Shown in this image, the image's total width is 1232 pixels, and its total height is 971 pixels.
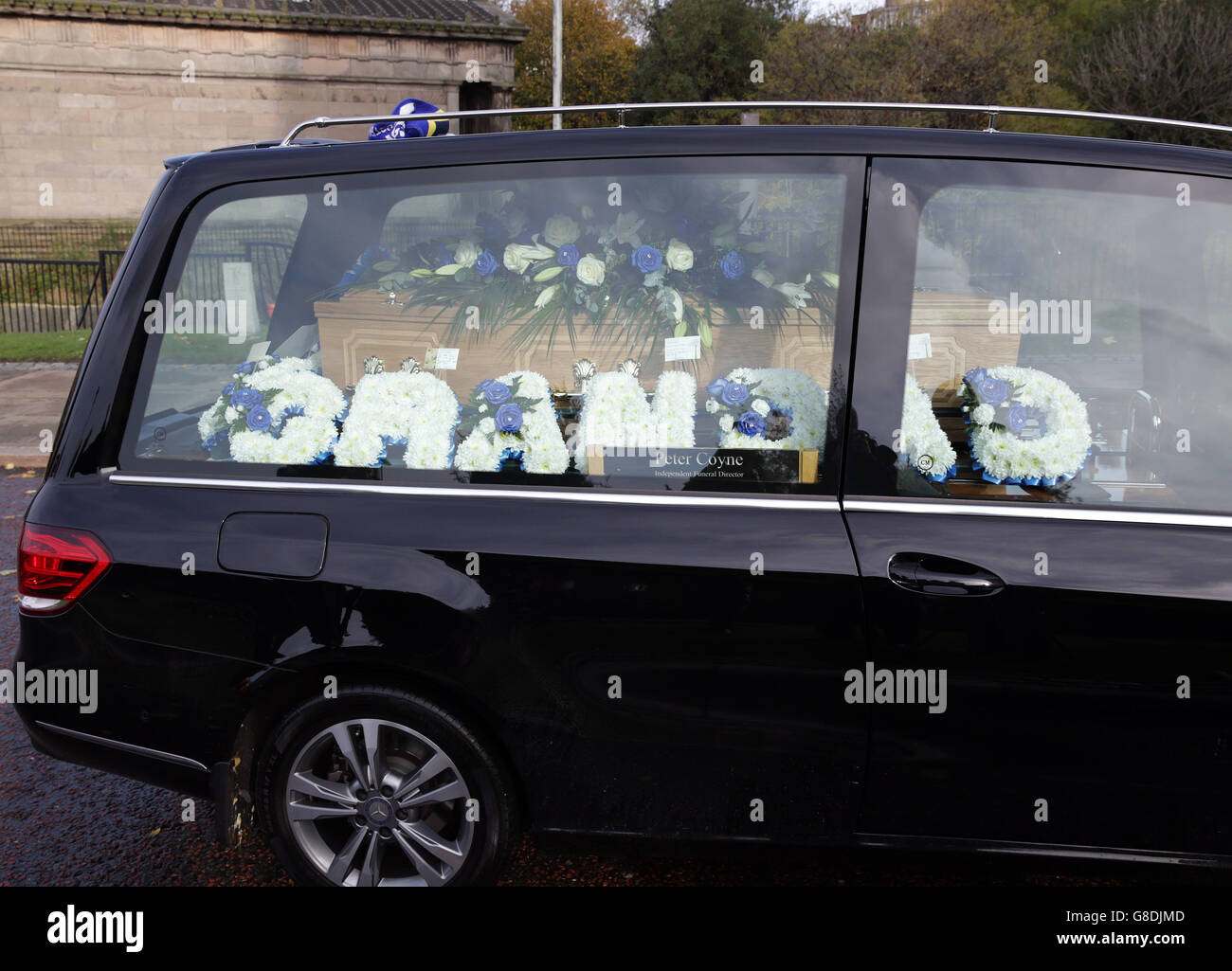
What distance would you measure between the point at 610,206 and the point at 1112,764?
1.74 m

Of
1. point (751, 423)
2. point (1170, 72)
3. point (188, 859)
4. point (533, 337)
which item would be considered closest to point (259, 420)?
point (533, 337)

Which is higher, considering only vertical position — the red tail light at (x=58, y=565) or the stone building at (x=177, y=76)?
the stone building at (x=177, y=76)

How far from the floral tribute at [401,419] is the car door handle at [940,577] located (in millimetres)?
1124

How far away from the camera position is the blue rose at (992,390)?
8.23 ft

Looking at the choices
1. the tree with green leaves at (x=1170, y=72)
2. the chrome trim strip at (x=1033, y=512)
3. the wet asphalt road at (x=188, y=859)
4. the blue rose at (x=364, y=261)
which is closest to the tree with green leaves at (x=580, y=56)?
the tree with green leaves at (x=1170, y=72)

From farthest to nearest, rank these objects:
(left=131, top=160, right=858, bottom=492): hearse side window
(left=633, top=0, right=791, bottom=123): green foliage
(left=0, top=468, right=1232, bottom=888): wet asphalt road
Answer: (left=633, top=0, right=791, bottom=123): green foliage
(left=0, top=468, right=1232, bottom=888): wet asphalt road
(left=131, top=160, right=858, bottom=492): hearse side window

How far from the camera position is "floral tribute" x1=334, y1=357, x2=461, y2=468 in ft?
8.64

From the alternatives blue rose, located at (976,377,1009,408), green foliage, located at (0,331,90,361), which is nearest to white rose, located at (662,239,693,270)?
blue rose, located at (976,377,1009,408)

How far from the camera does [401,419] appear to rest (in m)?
2.68

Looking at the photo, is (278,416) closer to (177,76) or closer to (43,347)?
(43,347)

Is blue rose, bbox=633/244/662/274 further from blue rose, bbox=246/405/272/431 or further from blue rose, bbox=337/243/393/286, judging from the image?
blue rose, bbox=246/405/272/431

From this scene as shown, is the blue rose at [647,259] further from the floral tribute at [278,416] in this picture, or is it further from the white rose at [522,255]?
the floral tribute at [278,416]

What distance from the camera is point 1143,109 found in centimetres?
2286
